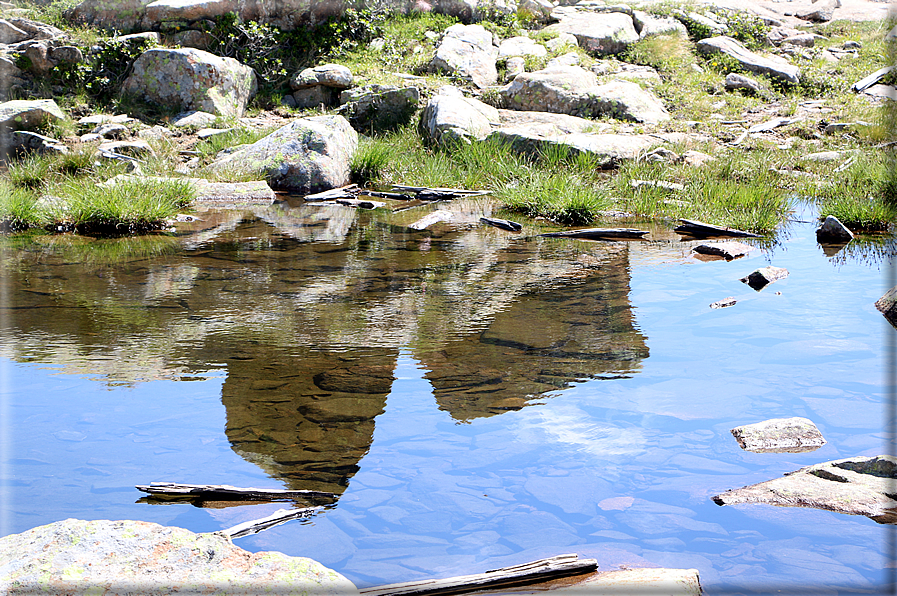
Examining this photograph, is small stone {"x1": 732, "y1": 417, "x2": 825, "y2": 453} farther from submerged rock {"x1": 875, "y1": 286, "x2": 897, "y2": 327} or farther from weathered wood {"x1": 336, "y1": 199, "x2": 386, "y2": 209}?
weathered wood {"x1": 336, "y1": 199, "x2": 386, "y2": 209}

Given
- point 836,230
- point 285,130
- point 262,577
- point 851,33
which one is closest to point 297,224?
point 285,130

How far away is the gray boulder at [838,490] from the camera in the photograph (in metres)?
2.09

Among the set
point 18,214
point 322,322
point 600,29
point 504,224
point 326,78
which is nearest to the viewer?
point 322,322

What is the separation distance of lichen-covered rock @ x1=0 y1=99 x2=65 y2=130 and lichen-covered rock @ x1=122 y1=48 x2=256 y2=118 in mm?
2020

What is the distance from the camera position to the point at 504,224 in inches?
273

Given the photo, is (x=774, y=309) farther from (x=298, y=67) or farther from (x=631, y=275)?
(x=298, y=67)

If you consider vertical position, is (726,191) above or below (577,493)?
above

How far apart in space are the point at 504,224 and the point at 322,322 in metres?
3.39

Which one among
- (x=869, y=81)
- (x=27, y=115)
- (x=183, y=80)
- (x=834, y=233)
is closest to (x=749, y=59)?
(x=869, y=81)

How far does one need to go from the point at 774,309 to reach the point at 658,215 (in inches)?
135

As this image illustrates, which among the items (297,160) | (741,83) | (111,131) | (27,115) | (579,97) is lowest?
(297,160)

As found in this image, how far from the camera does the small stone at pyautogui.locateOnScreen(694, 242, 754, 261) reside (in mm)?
5678

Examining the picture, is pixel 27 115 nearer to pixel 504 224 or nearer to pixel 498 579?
pixel 504 224

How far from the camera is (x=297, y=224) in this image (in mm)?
7227
